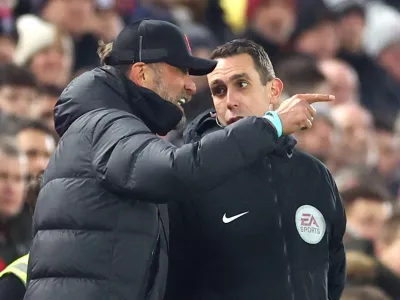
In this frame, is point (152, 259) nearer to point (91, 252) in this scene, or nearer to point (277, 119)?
point (91, 252)

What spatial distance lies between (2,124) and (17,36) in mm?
1500

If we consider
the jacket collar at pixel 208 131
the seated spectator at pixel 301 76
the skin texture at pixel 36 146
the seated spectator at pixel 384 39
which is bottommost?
the seated spectator at pixel 384 39

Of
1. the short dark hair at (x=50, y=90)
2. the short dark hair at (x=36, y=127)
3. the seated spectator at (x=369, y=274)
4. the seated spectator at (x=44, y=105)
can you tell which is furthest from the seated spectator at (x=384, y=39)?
the short dark hair at (x=36, y=127)

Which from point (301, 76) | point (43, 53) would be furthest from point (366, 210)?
point (43, 53)

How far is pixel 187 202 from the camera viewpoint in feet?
17.0

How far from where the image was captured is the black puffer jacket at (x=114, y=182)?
4.46 meters

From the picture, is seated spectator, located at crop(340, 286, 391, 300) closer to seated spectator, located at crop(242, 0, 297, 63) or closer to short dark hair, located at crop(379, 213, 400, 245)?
short dark hair, located at crop(379, 213, 400, 245)

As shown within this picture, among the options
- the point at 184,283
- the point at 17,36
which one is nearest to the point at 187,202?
the point at 184,283

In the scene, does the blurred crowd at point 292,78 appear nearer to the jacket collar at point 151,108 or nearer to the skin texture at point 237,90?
the skin texture at point 237,90

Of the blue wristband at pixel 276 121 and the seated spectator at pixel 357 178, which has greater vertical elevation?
the blue wristband at pixel 276 121

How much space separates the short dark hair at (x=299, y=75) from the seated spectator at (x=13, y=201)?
3.21 metres

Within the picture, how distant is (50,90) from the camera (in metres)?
8.80

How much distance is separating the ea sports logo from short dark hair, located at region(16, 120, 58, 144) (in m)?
2.92

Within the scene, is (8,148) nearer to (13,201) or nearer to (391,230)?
(13,201)
